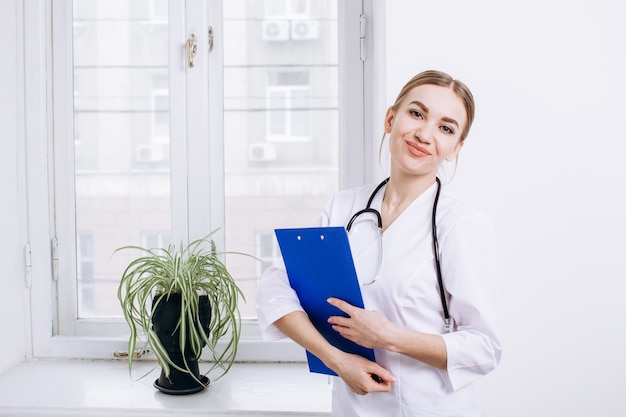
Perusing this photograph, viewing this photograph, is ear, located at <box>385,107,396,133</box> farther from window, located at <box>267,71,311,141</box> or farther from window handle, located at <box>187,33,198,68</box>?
window handle, located at <box>187,33,198,68</box>

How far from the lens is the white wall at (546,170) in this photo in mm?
1571

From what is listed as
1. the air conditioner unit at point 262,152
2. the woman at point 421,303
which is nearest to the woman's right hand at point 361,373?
the woman at point 421,303

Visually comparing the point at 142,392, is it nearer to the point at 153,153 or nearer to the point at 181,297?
the point at 181,297

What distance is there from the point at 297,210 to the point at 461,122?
869mm

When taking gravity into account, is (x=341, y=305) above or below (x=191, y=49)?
below

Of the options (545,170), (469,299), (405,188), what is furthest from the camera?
(545,170)

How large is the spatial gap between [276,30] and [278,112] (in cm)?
27

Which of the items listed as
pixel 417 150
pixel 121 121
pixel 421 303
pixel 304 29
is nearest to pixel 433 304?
pixel 421 303

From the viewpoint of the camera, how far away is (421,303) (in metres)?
1.14

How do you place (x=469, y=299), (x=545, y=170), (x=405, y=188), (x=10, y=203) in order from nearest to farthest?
(x=469, y=299), (x=405, y=188), (x=545, y=170), (x=10, y=203)

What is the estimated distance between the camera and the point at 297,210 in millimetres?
1958

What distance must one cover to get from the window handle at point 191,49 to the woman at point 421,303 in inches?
36.0

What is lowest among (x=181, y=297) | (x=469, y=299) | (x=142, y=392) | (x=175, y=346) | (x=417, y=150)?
(x=142, y=392)

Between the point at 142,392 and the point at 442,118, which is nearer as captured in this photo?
the point at 442,118
